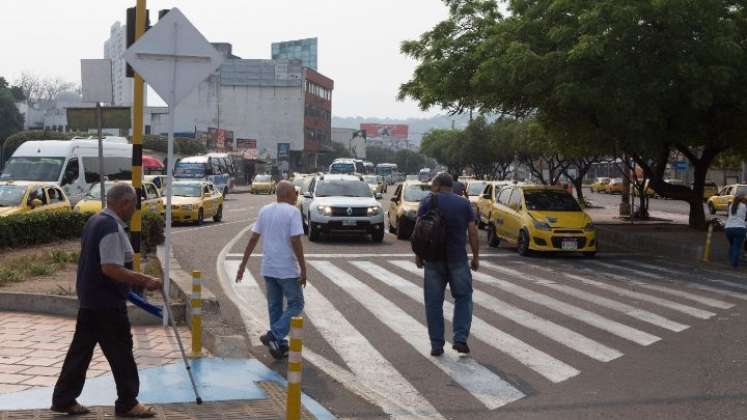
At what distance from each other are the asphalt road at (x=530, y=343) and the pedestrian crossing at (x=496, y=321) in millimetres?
22

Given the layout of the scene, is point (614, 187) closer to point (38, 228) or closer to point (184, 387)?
point (38, 228)

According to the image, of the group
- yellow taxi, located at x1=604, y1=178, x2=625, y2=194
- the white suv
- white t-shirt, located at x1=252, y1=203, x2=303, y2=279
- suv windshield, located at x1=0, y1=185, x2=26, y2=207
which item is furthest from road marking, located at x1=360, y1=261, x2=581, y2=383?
yellow taxi, located at x1=604, y1=178, x2=625, y2=194

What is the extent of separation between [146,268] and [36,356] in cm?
468

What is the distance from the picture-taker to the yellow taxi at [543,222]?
1888 centimetres

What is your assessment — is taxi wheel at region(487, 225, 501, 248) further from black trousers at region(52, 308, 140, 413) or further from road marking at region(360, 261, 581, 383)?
black trousers at region(52, 308, 140, 413)

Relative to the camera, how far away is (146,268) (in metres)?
12.6

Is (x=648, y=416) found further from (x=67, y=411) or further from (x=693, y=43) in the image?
(x=693, y=43)

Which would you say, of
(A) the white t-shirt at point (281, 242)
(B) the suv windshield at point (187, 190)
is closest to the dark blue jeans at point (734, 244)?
(A) the white t-shirt at point (281, 242)

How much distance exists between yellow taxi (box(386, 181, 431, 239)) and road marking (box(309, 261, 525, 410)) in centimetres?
891

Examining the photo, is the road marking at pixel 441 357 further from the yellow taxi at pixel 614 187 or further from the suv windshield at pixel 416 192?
the yellow taxi at pixel 614 187

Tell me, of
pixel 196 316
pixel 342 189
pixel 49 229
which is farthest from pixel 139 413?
pixel 342 189

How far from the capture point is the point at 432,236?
28.4 feet

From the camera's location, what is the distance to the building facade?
558ft

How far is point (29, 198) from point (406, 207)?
937 centimetres
